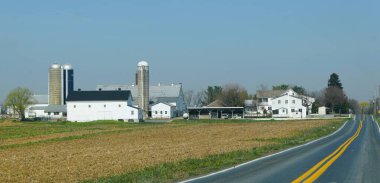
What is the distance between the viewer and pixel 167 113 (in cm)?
13275

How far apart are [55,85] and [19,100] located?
30.4 feet

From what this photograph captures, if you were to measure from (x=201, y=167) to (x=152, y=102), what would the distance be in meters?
126

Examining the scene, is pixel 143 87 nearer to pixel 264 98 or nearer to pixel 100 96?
pixel 100 96

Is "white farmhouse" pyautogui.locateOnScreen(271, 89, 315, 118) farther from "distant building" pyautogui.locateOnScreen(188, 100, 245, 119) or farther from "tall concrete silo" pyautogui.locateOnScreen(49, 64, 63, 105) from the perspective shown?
"tall concrete silo" pyautogui.locateOnScreen(49, 64, 63, 105)

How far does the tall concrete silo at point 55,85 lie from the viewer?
14188cm

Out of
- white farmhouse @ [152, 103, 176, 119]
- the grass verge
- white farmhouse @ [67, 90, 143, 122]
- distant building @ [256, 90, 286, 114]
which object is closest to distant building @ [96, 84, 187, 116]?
white farmhouse @ [152, 103, 176, 119]

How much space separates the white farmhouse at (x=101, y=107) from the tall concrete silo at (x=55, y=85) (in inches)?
965

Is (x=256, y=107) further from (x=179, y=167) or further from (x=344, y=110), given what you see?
(x=179, y=167)

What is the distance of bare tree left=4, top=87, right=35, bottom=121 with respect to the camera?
141 meters

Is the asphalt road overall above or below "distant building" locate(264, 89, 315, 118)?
below

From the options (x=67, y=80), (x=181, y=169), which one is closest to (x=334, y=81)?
(x=67, y=80)

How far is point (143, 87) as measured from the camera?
136 metres

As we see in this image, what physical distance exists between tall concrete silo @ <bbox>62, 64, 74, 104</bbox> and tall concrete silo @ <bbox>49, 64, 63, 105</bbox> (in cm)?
121

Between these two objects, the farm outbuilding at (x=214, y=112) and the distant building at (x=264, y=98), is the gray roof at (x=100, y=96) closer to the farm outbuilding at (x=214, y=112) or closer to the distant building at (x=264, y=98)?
the farm outbuilding at (x=214, y=112)
